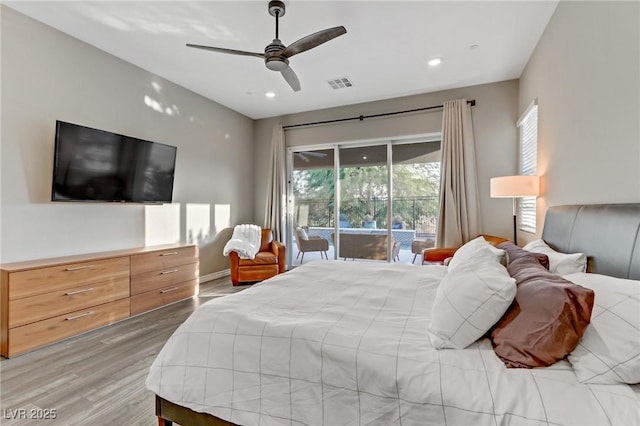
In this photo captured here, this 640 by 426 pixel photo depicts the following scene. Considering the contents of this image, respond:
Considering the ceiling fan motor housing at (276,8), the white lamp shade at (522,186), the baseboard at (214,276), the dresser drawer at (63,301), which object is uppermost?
the ceiling fan motor housing at (276,8)

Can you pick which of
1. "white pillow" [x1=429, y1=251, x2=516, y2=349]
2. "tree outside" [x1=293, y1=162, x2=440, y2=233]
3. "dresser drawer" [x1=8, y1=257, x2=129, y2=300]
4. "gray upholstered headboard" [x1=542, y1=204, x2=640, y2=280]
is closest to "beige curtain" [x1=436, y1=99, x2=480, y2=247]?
"tree outside" [x1=293, y1=162, x2=440, y2=233]

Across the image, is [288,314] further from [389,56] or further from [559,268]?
[389,56]

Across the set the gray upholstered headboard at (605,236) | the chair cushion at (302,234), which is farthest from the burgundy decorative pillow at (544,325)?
the chair cushion at (302,234)

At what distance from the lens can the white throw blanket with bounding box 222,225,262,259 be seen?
4.48 metres

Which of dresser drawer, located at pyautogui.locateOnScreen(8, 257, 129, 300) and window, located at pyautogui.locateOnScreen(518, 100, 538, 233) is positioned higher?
window, located at pyautogui.locateOnScreen(518, 100, 538, 233)

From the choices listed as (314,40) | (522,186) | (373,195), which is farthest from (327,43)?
(373,195)

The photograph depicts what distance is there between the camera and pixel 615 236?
1423 millimetres

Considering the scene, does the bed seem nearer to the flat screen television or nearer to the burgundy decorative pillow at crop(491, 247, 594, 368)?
the burgundy decorative pillow at crop(491, 247, 594, 368)

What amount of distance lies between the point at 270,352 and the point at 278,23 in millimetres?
2810

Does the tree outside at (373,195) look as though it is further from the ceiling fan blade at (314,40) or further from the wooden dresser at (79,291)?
the ceiling fan blade at (314,40)

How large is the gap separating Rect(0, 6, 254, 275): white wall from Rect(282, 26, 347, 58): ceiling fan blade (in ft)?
7.78

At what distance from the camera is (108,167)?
325 cm

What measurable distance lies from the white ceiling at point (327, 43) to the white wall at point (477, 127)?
209 mm

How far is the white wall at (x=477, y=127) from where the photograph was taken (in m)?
4.09
